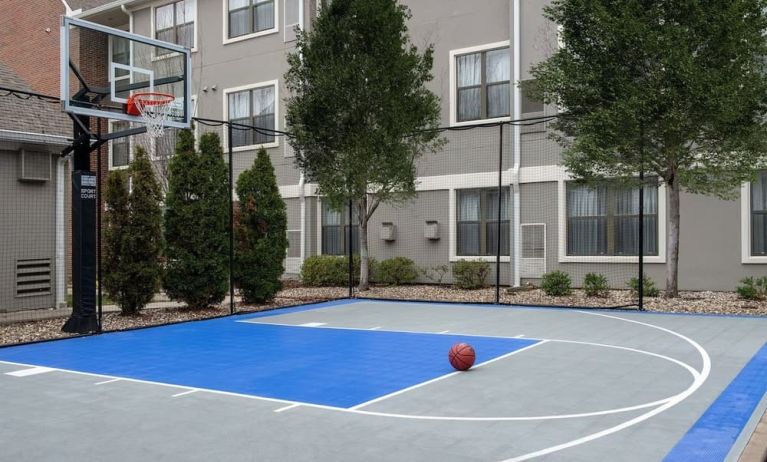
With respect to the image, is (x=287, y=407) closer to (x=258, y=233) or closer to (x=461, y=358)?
(x=461, y=358)

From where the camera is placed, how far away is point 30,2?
27.2 metres

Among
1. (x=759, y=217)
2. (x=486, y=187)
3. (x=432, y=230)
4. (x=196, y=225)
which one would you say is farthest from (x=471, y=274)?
(x=196, y=225)

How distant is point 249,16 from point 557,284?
14.1 m

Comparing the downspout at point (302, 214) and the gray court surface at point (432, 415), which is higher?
the downspout at point (302, 214)

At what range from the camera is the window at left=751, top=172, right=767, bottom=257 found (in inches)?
623

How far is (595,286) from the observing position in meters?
16.2

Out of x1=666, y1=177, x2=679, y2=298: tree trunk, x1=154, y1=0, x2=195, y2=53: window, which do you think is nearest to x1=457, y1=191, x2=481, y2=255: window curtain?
x1=666, y1=177, x2=679, y2=298: tree trunk

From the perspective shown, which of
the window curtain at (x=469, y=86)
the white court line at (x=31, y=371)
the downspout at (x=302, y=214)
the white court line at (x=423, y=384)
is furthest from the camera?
the downspout at (x=302, y=214)

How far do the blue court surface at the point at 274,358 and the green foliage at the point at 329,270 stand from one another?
8.20 m

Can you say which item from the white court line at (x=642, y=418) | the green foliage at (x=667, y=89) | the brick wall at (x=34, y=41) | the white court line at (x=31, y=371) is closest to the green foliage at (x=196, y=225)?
the white court line at (x=31, y=371)

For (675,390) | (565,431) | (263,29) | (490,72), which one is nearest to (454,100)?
(490,72)

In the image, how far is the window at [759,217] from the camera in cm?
1584

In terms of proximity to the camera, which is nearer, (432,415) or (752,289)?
(432,415)

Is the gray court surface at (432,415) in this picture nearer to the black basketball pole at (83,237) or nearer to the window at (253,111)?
the black basketball pole at (83,237)
